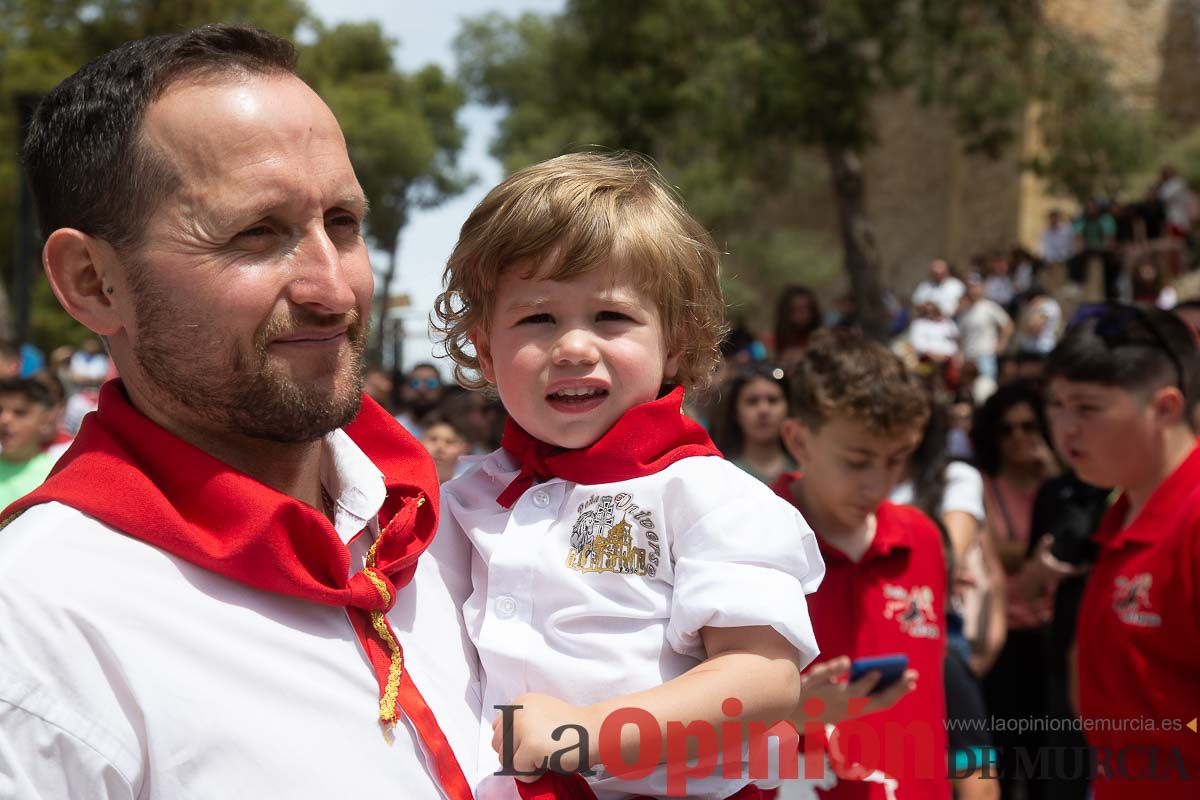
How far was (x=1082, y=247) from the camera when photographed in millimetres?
19641

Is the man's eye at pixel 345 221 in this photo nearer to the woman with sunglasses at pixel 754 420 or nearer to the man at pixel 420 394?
the woman with sunglasses at pixel 754 420

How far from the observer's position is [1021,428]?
6.25 m

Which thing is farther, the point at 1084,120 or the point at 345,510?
the point at 1084,120

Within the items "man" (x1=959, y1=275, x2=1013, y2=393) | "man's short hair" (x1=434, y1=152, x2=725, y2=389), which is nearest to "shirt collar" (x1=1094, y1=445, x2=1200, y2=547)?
"man's short hair" (x1=434, y1=152, x2=725, y2=389)

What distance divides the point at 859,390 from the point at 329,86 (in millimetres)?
30449

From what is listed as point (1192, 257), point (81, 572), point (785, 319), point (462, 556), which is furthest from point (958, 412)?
point (1192, 257)

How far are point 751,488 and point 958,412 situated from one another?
27.3 ft

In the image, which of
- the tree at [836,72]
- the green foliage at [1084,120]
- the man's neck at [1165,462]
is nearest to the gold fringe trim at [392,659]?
the man's neck at [1165,462]

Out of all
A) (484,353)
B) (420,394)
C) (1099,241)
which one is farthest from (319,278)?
(1099,241)

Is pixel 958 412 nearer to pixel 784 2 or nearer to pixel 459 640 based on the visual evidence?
pixel 784 2

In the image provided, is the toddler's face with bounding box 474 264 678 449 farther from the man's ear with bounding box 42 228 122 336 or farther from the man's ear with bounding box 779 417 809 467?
the man's ear with bounding box 779 417 809 467

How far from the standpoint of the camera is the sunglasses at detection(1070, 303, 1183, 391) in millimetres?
3904

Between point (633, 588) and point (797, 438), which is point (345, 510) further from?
point (797, 438)

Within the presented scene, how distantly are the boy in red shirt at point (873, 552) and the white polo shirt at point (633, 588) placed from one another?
54.9 inches
